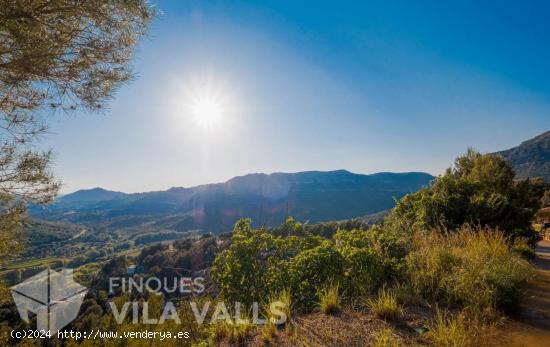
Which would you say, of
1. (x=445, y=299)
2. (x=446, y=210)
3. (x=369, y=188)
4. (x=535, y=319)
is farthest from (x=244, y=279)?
(x=369, y=188)

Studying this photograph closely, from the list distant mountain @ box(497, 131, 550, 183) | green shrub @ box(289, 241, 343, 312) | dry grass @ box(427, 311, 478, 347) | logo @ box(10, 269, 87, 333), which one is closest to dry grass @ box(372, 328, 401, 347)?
dry grass @ box(427, 311, 478, 347)

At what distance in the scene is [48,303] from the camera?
14.6 metres

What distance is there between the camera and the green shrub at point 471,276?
3447 mm

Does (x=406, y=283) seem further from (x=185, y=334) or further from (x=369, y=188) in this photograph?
(x=369, y=188)

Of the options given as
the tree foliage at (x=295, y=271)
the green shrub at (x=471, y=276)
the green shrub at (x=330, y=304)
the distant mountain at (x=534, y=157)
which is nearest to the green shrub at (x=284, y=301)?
the tree foliage at (x=295, y=271)

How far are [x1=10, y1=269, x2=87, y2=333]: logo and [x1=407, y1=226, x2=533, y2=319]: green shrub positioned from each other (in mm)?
15532

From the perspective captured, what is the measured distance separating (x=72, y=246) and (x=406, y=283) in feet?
352

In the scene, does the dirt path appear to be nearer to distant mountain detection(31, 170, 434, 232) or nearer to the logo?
the logo

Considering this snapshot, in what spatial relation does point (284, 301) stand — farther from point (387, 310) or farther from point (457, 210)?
point (457, 210)

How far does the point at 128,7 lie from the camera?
384 centimetres

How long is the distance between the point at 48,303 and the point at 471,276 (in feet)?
61.5

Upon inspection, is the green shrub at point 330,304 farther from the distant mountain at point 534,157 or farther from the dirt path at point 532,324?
the distant mountain at point 534,157

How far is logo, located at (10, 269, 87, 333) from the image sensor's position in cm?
1440

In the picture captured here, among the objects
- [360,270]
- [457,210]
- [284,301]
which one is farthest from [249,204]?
[284,301]
